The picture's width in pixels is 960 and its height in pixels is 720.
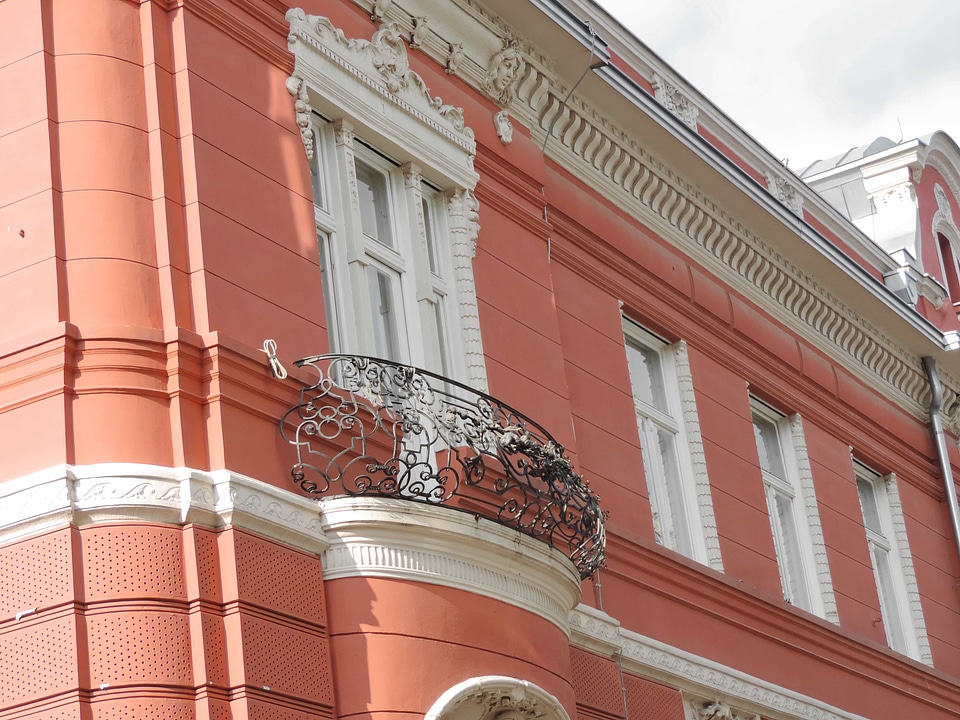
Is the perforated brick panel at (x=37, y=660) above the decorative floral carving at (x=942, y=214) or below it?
below

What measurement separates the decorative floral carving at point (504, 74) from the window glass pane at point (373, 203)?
1.72 m

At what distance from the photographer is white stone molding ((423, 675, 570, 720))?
888cm

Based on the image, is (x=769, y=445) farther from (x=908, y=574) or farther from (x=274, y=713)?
(x=274, y=713)

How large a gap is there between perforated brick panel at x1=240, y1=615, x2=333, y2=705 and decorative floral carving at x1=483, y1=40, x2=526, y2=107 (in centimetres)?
544

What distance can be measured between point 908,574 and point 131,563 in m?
11.8

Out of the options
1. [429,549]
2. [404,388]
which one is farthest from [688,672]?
[404,388]

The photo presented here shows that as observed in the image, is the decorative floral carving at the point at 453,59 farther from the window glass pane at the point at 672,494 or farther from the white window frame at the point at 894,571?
the white window frame at the point at 894,571

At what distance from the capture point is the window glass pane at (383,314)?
1070 cm

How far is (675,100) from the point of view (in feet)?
54.0

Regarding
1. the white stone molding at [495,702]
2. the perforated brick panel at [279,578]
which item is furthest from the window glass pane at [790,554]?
→ the perforated brick panel at [279,578]

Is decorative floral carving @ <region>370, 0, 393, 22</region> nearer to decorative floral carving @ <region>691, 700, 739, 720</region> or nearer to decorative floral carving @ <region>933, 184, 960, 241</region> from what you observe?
decorative floral carving @ <region>691, 700, 739, 720</region>

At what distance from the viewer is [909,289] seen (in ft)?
64.8

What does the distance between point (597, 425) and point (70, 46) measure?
5421 mm

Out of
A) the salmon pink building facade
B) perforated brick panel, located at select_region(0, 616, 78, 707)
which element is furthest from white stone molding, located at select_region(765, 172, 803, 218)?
perforated brick panel, located at select_region(0, 616, 78, 707)
